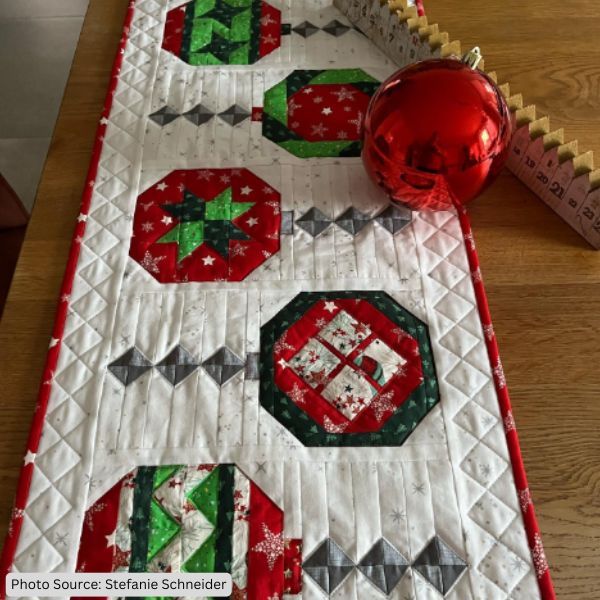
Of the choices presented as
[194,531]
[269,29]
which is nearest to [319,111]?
[269,29]

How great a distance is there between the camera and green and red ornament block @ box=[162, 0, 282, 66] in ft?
3.02

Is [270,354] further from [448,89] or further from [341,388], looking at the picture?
[448,89]

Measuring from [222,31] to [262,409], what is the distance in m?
0.63

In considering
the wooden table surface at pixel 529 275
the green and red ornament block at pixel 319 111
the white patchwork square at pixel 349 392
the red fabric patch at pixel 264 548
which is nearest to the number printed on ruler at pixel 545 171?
the wooden table surface at pixel 529 275

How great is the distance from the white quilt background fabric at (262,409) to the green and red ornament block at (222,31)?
14 cm

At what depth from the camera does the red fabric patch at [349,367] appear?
0.63 m

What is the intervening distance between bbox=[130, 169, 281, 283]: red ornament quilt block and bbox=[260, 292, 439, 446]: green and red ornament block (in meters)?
0.10

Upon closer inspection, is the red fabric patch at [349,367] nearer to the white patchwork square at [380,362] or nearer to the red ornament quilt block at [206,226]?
the white patchwork square at [380,362]

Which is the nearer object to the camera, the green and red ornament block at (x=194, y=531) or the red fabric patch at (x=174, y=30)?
the green and red ornament block at (x=194, y=531)

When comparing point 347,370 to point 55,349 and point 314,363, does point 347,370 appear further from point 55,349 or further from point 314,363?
point 55,349

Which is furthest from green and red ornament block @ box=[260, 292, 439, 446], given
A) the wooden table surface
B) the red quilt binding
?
the red quilt binding

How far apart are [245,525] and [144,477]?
11 centimetres

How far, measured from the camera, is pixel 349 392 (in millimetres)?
648

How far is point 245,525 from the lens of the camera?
1.91 ft
